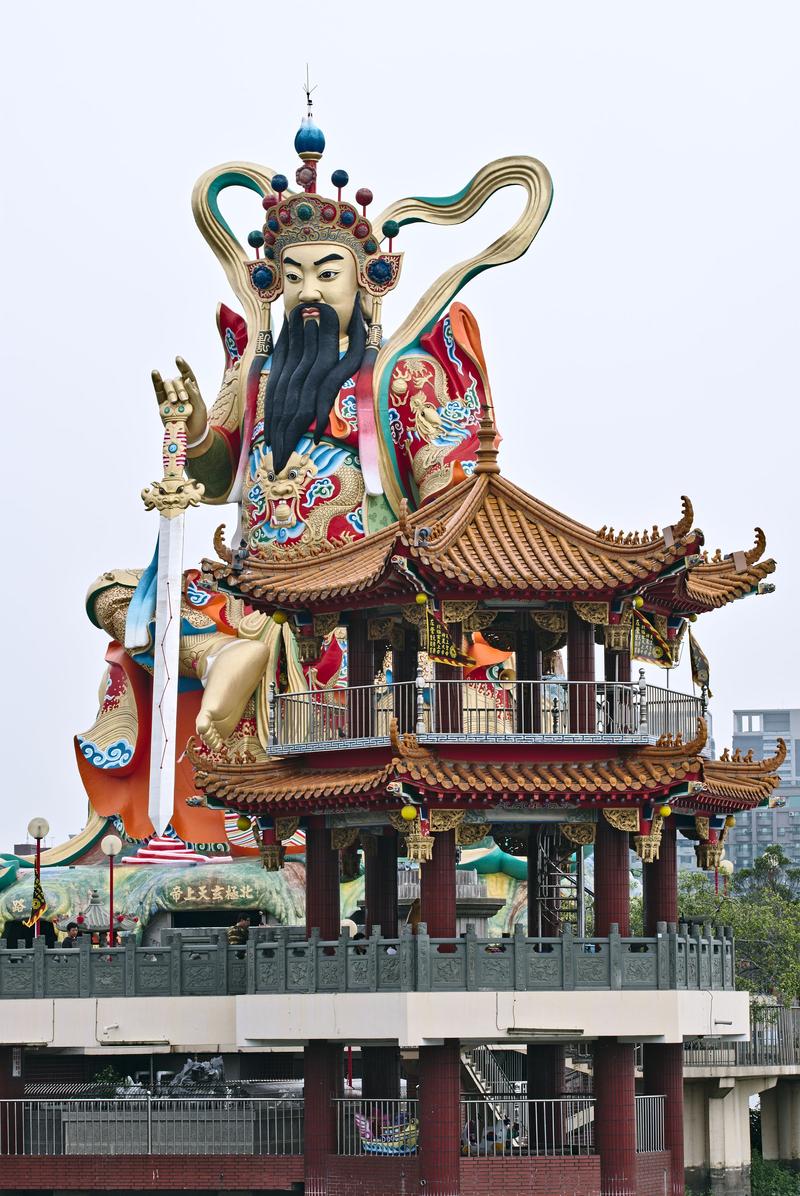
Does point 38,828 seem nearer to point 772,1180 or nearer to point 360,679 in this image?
point 360,679

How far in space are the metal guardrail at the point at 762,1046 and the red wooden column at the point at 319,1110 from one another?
39.7 feet

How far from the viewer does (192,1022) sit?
1341 inches

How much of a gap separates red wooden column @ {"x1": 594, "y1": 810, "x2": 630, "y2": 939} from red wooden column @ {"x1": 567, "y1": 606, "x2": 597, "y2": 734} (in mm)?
1151

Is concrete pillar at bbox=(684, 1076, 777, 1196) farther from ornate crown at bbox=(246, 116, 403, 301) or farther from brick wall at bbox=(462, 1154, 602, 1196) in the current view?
ornate crown at bbox=(246, 116, 403, 301)

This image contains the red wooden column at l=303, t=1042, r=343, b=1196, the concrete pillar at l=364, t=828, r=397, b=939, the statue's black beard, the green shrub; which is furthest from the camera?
the statue's black beard

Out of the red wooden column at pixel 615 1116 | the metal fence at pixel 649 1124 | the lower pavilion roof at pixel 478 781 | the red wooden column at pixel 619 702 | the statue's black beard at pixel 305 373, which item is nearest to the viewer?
the lower pavilion roof at pixel 478 781

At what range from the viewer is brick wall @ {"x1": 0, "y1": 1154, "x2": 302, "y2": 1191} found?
32719 mm

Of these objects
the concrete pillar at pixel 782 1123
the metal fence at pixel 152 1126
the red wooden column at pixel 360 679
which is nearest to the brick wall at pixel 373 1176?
the metal fence at pixel 152 1126

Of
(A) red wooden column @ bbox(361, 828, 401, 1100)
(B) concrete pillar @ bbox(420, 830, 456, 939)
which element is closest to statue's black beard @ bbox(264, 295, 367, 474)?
(A) red wooden column @ bbox(361, 828, 401, 1100)

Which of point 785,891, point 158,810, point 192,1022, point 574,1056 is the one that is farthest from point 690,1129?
point 785,891

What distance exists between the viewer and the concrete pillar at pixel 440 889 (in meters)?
31.4

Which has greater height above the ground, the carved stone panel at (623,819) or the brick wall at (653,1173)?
the carved stone panel at (623,819)

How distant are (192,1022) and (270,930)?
5.43ft

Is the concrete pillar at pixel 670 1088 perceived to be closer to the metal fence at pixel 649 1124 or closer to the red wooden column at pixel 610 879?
the metal fence at pixel 649 1124
